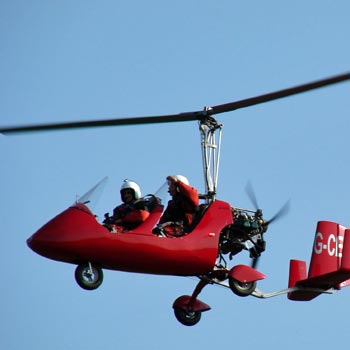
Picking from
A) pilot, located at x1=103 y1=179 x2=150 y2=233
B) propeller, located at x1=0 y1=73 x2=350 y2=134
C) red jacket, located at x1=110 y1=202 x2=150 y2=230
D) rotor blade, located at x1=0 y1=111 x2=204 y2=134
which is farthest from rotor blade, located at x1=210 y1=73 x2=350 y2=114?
red jacket, located at x1=110 y1=202 x2=150 y2=230

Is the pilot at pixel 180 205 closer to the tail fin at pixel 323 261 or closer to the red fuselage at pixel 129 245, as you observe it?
the red fuselage at pixel 129 245

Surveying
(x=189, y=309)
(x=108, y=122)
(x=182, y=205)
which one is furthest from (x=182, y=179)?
(x=189, y=309)

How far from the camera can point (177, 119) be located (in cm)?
2197

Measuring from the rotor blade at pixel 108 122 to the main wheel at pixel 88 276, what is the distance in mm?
2736

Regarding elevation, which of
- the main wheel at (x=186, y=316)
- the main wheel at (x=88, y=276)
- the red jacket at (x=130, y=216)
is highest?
the red jacket at (x=130, y=216)

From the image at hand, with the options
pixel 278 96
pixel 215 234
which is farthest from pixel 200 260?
pixel 278 96

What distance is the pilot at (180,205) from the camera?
69.7ft

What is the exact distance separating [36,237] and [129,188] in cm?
206

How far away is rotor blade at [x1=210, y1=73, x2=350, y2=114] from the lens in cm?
1882

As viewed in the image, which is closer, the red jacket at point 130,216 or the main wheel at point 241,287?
the red jacket at point 130,216

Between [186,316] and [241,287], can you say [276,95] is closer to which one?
[241,287]

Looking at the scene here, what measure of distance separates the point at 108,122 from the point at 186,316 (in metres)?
4.36

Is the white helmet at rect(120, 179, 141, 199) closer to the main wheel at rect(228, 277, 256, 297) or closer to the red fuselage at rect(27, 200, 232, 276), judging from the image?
the red fuselage at rect(27, 200, 232, 276)

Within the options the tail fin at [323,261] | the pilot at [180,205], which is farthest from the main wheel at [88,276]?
the tail fin at [323,261]
